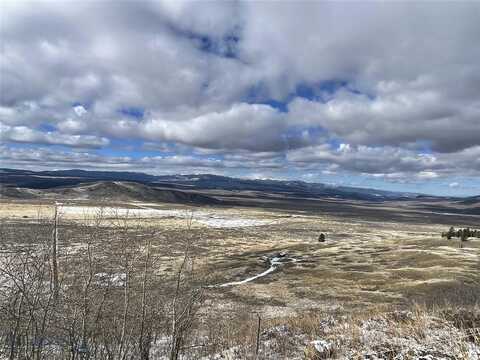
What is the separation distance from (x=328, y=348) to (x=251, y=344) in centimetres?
347

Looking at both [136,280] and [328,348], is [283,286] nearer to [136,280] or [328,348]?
Result: [136,280]

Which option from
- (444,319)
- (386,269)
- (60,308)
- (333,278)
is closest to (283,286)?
(333,278)

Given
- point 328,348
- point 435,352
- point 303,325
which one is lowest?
point 303,325

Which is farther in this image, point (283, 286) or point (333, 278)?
point (333, 278)

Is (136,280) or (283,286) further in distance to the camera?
(283,286)

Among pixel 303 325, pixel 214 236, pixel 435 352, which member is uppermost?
pixel 435 352

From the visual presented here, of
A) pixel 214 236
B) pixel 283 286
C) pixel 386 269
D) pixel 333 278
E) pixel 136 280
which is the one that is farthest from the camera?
pixel 214 236

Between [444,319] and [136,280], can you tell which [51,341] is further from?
[136,280]

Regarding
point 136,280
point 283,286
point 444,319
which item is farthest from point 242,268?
point 444,319

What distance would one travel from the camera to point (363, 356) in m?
10.2

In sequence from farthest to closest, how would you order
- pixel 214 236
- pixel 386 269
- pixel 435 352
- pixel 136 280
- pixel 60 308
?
1. pixel 214 236
2. pixel 386 269
3. pixel 136 280
4. pixel 60 308
5. pixel 435 352

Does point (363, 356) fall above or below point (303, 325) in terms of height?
above

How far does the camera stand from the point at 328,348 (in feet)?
37.5

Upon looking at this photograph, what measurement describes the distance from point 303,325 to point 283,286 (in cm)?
2720
